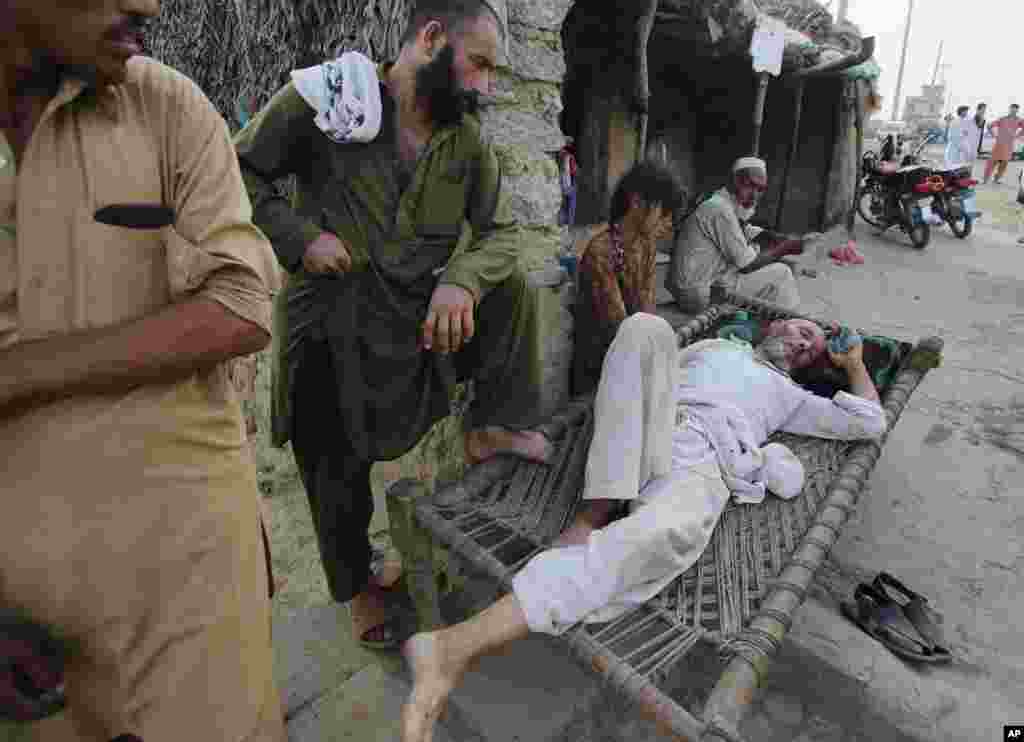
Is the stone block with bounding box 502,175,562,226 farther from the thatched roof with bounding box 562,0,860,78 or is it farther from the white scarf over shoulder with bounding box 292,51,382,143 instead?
the thatched roof with bounding box 562,0,860,78

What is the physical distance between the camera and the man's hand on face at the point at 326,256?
171 cm

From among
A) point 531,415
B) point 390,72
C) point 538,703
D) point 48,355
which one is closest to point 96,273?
point 48,355

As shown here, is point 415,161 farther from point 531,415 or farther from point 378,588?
point 378,588

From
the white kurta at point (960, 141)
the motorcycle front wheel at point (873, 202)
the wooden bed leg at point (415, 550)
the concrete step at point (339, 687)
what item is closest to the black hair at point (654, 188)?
the wooden bed leg at point (415, 550)

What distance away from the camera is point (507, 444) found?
247cm

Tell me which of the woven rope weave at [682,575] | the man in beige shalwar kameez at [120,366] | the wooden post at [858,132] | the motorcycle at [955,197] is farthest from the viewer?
the motorcycle at [955,197]

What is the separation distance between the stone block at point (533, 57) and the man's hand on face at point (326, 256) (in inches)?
47.7

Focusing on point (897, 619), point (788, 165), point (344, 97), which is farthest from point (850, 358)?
point (788, 165)

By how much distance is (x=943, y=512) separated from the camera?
327 centimetres

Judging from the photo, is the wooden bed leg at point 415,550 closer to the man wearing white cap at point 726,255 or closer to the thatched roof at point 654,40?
the man wearing white cap at point 726,255

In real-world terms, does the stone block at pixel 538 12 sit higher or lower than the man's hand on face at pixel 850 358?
higher

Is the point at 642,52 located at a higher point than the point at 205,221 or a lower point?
higher

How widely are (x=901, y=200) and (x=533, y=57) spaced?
878 centimetres

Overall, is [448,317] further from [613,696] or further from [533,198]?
[613,696]
